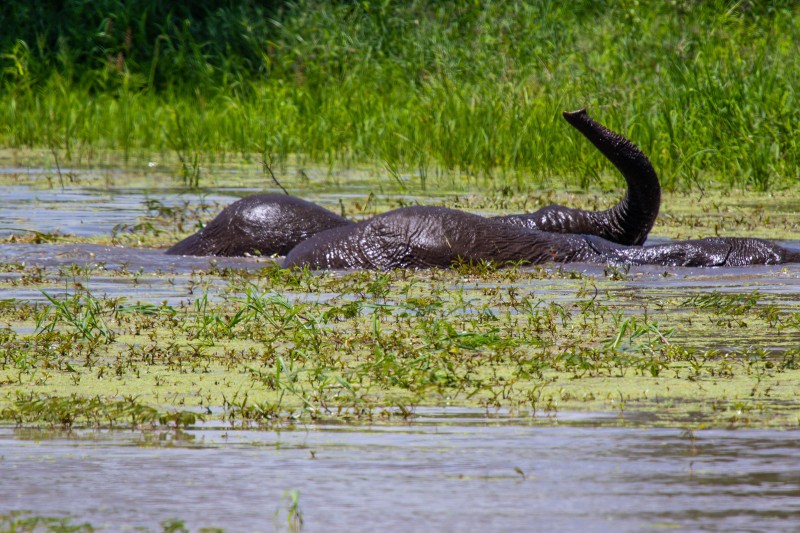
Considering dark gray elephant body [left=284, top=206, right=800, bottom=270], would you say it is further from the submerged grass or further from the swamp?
the submerged grass

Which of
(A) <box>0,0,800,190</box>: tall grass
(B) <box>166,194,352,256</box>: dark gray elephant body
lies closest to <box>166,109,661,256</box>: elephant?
(B) <box>166,194,352,256</box>: dark gray elephant body

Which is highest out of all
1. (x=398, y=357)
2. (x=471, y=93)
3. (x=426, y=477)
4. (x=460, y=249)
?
(x=471, y=93)

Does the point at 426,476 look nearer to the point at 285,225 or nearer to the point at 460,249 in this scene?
the point at 460,249

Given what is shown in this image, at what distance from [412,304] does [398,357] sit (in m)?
1.25

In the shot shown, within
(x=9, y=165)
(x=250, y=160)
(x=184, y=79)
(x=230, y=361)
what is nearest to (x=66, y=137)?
(x=9, y=165)

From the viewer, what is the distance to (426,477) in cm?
328

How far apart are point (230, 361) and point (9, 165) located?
9464mm

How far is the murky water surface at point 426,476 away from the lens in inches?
115

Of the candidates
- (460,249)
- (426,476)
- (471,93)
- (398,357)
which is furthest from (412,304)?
(471,93)

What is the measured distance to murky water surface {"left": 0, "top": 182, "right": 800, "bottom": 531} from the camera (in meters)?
2.93

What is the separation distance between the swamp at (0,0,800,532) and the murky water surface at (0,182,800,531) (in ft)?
0.04

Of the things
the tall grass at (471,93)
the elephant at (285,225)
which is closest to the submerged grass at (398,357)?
the elephant at (285,225)

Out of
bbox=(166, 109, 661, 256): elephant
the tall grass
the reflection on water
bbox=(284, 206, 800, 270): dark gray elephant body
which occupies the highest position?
the tall grass

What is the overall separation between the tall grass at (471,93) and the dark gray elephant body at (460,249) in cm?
354
